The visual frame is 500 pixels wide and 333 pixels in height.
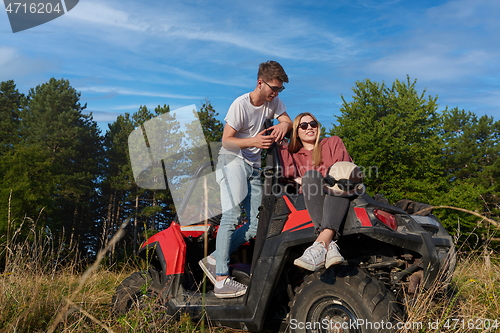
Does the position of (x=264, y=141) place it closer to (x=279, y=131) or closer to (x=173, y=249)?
(x=279, y=131)

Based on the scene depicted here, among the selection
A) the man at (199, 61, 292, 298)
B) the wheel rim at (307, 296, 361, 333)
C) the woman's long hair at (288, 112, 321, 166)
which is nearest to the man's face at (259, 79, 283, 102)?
the man at (199, 61, 292, 298)

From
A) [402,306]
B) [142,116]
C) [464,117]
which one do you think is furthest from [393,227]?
[464,117]

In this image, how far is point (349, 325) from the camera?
2.55m

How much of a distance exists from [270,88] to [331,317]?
210 cm

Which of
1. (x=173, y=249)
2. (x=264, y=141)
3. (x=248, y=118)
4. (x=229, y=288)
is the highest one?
(x=248, y=118)

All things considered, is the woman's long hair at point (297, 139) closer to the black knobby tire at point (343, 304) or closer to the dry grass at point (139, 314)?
the black knobby tire at point (343, 304)

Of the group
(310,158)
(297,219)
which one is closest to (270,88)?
(310,158)

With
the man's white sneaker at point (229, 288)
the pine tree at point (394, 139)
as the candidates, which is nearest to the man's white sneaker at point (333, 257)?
the man's white sneaker at point (229, 288)

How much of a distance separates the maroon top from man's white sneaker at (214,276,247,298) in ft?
3.28

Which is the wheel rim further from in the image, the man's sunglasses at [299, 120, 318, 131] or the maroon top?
the man's sunglasses at [299, 120, 318, 131]

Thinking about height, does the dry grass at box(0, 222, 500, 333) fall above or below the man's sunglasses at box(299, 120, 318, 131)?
below

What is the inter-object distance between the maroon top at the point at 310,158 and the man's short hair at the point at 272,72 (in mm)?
709

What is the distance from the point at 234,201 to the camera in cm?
358

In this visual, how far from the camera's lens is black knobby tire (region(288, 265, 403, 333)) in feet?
8.12
